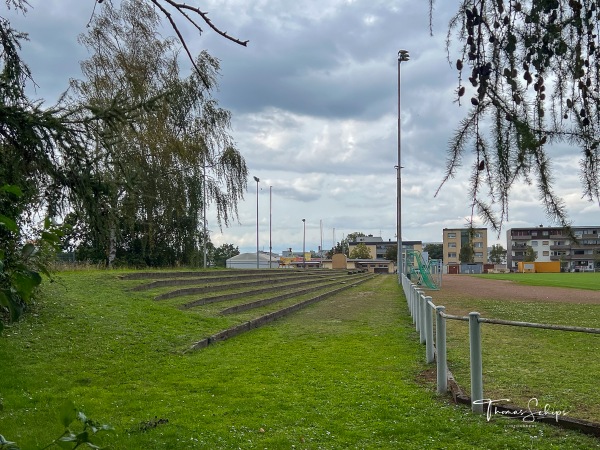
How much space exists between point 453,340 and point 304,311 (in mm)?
6798

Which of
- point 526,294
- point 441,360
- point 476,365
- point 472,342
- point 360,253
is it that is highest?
point 360,253

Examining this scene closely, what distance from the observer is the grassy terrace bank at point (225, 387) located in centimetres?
514

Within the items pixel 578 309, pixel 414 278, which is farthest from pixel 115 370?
pixel 414 278

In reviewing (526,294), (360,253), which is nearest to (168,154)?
(526,294)

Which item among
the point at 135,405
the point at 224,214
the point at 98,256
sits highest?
the point at 224,214

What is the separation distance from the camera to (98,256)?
27.2m

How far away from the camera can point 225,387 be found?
707 centimetres

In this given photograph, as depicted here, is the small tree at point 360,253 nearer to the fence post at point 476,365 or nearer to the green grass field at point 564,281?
the green grass field at point 564,281

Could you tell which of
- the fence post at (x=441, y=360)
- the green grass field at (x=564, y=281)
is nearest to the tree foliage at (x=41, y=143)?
the fence post at (x=441, y=360)

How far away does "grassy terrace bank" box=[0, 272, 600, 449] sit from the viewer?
16.9 feet

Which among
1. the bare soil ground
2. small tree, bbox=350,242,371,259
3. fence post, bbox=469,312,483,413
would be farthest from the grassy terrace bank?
small tree, bbox=350,242,371,259

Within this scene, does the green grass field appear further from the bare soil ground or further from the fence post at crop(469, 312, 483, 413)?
the fence post at crop(469, 312, 483, 413)

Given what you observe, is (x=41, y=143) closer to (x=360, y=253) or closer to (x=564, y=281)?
(x=564, y=281)

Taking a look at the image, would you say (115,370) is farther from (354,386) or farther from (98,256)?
(98,256)
